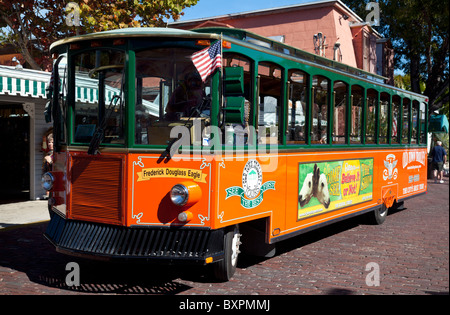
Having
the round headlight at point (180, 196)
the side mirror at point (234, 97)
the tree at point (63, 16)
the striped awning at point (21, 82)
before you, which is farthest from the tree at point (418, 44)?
the round headlight at point (180, 196)

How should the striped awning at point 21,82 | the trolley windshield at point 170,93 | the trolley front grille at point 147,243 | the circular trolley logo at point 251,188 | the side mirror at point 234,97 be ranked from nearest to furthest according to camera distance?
the side mirror at point 234,97
the trolley front grille at point 147,243
the trolley windshield at point 170,93
the circular trolley logo at point 251,188
the striped awning at point 21,82

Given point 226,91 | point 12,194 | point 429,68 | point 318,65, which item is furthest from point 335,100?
point 429,68

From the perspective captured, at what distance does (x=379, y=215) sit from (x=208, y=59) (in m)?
6.81

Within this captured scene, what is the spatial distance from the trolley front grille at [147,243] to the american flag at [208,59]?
5.60ft

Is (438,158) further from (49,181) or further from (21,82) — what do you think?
(49,181)

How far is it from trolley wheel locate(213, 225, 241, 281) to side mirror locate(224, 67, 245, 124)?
1390 millimetres

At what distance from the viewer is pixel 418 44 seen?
23719 mm

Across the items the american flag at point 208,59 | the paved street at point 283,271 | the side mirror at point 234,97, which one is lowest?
the paved street at point 283,271

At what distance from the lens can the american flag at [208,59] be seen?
18.0ft

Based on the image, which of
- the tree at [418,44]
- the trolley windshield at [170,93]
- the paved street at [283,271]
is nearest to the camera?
the trolley windshield at [170,93]

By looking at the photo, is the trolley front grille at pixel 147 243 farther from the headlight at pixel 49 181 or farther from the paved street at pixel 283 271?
the headlight at pixel 49 181

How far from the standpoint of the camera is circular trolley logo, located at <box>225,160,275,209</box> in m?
6.10

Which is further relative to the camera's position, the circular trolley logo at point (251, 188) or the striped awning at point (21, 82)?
the striped awning at point (21, 82)
